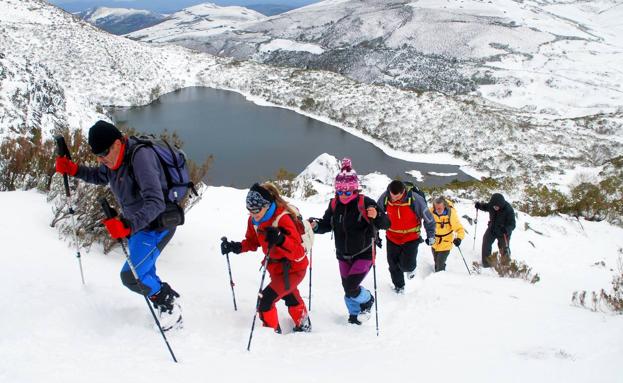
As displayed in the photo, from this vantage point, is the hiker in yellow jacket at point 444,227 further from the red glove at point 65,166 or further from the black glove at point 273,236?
the red glove at point 65,166

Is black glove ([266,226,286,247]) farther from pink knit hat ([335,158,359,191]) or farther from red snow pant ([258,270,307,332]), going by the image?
pink knit hat ([335,158,359,191])

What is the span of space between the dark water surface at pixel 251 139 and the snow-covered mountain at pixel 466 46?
135ft

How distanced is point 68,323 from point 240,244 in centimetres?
178

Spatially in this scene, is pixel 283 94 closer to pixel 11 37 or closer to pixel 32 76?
pixel 11 37

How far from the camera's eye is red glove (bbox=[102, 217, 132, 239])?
10.3 feet

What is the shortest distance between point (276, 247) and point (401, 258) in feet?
9.67

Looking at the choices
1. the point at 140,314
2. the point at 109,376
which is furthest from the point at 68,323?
the point at 109,376

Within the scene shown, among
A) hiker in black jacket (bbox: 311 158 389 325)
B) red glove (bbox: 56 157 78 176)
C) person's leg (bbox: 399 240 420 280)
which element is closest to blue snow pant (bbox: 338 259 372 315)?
hiker in black jacket (bbox: 311 158 389 325)

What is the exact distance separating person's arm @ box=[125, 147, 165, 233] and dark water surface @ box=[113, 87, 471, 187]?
26.3 meters

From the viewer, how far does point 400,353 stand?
433 cm

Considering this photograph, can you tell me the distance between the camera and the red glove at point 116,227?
3133mm

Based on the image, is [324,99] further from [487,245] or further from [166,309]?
[166,309]

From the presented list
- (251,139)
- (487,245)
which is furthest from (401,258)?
(251,139)

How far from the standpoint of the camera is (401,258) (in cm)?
662
